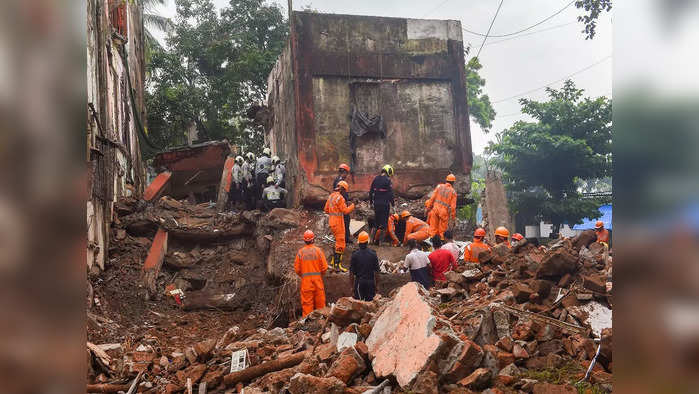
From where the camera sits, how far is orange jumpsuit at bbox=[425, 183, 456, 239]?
11758 millimetres

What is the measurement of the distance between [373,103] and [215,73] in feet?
42.6

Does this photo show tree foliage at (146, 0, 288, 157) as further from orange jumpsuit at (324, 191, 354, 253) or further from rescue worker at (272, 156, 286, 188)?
orange jumpsuit at (324, 191, 354, 253)

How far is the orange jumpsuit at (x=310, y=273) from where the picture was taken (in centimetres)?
888

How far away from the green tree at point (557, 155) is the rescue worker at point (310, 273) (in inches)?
528

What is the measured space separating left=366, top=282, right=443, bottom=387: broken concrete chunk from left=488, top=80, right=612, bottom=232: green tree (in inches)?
605

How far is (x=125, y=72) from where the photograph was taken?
16.2 meters

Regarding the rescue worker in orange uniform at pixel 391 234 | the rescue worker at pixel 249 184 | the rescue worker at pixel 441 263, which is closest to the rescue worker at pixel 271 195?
the rescue worker at pixel 249 184

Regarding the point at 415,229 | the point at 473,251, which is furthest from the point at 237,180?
the point at 473,251

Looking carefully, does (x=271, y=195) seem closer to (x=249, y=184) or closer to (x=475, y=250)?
(x=249, y=184)

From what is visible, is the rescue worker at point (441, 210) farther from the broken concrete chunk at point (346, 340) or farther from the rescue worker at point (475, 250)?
the broken concrete chunk at point (346, 340)

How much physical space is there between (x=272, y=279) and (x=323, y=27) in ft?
23.3

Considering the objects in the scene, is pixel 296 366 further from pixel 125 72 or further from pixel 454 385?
pixel 125 72
